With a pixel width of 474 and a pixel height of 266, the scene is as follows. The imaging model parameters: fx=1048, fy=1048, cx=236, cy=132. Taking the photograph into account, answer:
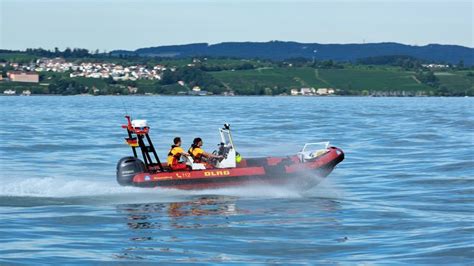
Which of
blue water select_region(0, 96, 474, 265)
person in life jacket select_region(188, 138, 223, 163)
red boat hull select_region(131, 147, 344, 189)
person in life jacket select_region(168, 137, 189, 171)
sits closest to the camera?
blue water select_region(0, 96, 474, 265)

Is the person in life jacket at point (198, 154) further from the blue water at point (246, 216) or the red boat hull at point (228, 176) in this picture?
the blue water at point (246, 216)

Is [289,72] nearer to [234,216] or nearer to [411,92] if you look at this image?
[411,92]

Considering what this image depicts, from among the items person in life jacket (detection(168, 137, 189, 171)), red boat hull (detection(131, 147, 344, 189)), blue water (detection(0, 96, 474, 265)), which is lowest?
blue water (detection(0, 96, 474, 265))

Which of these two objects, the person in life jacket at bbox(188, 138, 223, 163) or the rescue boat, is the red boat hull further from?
the person in life jacket at bbox(188, 138, 223, 163)

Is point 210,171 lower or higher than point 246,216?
higher

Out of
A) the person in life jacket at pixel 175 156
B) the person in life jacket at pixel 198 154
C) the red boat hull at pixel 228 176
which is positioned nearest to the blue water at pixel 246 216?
the red boat hull at pixel 228 176

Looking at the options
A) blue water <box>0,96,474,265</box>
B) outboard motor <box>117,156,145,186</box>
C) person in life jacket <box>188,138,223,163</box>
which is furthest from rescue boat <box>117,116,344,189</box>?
blue water <box>0,96,474,265</box>

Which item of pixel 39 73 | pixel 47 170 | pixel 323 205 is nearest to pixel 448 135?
pixel 47 170

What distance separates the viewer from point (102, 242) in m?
19.1

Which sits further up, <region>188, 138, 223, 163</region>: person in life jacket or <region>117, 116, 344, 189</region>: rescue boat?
<region>188, 138, 223, 163</region>: person in life jacket

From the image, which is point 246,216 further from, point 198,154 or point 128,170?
point 128,170

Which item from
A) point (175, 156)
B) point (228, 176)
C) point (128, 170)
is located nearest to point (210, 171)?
point (228, 176)

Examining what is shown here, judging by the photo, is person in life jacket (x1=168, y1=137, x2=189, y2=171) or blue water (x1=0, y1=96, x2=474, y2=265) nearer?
blue water (x1=0, y1=96, x2=474, y2=265)

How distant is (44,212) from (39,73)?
151 m
